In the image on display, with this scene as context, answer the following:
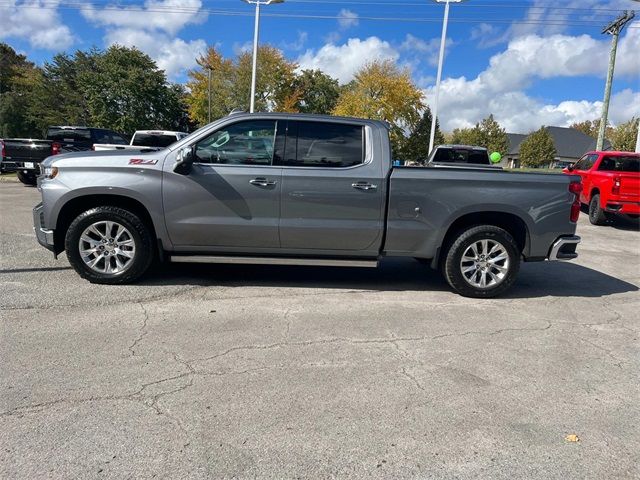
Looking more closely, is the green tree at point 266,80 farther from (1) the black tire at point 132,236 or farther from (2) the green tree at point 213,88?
(1) the black tire at point 132,236

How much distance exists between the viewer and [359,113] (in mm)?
39562

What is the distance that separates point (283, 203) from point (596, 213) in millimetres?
10629

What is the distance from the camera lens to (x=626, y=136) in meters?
50.4

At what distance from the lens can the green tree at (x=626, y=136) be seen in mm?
48888

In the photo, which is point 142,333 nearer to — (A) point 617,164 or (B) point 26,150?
(A) point 617,164

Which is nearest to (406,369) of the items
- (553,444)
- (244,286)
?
(553,444)

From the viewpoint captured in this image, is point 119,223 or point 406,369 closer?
point 406,369

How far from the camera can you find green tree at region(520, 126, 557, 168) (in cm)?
7175

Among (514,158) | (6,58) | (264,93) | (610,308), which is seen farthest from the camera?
(514,158)

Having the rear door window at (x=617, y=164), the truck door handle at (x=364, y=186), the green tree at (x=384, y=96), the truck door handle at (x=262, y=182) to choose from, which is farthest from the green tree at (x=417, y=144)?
the truck door handle at (x=262, y=182)

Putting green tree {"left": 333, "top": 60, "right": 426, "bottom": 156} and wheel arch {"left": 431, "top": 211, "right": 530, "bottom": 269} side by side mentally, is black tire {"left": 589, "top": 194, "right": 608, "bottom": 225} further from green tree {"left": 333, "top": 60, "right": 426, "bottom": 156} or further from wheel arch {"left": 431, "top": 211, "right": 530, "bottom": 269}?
green tree {"left": 333, "top": 60, "right": 426, "bottom": 156}

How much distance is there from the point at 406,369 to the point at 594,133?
11637cm

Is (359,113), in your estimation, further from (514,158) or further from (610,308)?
(514,158)

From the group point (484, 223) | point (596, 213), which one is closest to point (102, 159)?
point (484, 223)
